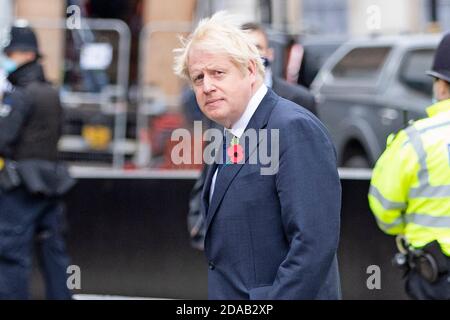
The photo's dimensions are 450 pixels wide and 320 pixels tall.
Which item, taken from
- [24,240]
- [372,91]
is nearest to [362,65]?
[372,91]

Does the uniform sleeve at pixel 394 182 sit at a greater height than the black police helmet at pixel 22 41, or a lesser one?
lesser

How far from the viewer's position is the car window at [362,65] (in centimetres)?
1141

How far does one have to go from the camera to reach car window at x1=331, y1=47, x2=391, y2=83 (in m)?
11.4

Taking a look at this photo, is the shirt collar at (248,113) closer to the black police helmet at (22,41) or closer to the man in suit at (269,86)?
the man in suit at (269,86)

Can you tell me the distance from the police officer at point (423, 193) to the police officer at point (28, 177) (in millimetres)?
2890

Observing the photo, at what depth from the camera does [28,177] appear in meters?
6.71

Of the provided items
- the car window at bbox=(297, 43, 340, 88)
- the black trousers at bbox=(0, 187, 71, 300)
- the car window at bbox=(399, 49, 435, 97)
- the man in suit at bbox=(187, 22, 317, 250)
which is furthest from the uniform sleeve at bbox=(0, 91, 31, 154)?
the car window at bbox=(297, 43, 340, 88)

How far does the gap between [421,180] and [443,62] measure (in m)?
0.58

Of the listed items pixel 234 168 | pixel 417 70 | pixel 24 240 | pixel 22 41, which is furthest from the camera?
pixel 417 70

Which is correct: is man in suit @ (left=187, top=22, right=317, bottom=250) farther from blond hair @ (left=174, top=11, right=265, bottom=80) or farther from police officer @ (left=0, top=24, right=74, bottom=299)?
blond hair @ (left=174, top=11, right=265, bottom=80)

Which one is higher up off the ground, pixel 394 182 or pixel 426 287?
pixel 394 182

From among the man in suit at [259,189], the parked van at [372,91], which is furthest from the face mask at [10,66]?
the parked van at [372,91]

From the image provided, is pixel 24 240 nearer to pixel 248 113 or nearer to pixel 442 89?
pixel 442 89

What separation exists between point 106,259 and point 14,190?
0.95m
